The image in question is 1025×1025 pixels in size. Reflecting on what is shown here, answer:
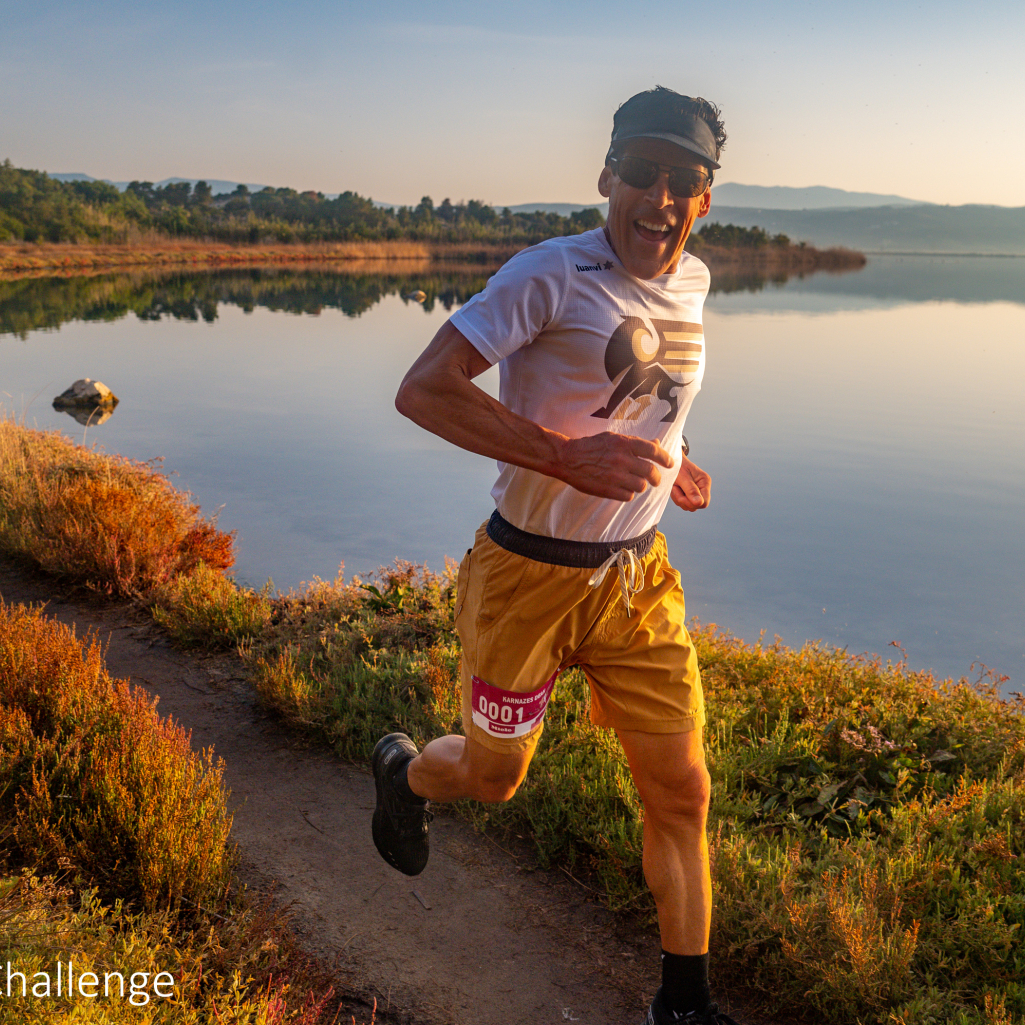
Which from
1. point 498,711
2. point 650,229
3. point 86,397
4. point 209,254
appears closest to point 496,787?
point 498,711

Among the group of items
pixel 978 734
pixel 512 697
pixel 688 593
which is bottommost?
pixel 688 593

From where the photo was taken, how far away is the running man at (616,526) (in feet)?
7.82

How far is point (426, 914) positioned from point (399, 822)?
37 cm

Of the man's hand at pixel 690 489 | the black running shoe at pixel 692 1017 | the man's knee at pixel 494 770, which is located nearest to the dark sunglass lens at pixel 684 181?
the man's hand at pixel 690 489

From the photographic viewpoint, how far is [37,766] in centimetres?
352

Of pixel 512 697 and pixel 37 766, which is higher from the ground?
pixel 512 697

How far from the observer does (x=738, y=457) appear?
1321cm

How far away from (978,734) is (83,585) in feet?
19.3

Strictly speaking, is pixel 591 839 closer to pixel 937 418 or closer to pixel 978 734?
pixel 978 734

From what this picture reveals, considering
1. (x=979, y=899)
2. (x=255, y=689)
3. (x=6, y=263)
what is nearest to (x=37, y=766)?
(x=255, y=689)

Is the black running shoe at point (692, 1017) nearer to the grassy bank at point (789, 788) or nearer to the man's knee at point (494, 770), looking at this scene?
the grassy bank at point (789, 788)

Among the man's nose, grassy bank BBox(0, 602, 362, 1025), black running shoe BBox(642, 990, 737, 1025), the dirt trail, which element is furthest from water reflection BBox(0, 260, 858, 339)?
black running shoe BBox(642, 990, 737, 1025)

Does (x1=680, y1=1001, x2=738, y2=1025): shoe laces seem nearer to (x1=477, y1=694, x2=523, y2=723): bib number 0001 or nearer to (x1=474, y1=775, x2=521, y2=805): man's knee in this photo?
(x1=474, y1=775, x2=521, y2=805): man's knee

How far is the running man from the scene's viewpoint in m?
2.38
